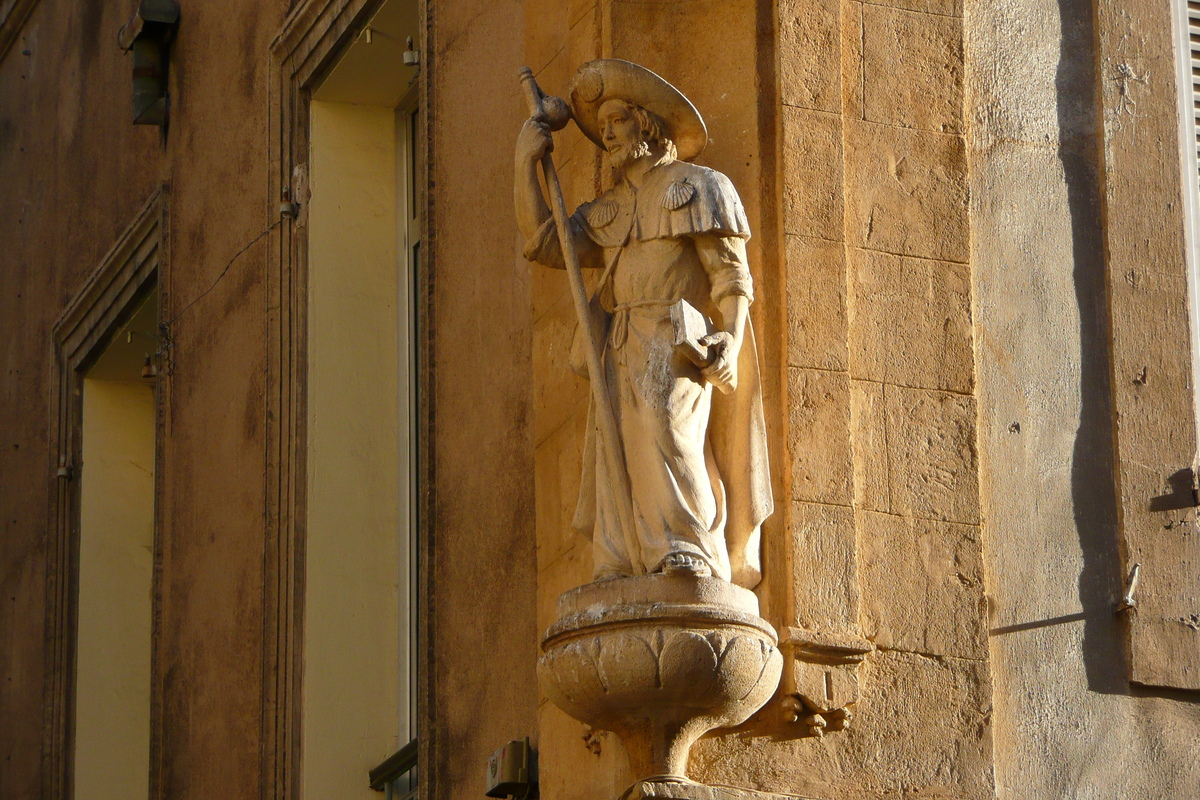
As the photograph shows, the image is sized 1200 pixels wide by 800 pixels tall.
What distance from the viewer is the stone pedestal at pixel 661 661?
7.57 metres

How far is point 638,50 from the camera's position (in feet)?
29.1

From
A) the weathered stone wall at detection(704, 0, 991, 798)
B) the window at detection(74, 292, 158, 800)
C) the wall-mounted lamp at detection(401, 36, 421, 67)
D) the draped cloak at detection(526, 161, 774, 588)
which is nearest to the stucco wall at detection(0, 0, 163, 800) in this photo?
the window at detection(74, 292, 158, 800)

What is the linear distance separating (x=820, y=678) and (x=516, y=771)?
1.31m

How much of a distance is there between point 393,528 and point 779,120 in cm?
348

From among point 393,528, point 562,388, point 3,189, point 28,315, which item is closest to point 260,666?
point 393,528

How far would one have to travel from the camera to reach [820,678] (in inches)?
318

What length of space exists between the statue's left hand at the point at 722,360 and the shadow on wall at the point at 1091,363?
159cm

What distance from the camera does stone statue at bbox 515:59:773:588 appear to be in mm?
7840

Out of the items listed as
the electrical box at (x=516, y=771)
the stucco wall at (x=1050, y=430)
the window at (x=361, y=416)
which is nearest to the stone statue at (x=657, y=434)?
the electrical box at (x=516, y=771)

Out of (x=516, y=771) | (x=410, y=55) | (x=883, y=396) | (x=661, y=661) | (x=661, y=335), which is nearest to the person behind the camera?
(x=661, y=661)

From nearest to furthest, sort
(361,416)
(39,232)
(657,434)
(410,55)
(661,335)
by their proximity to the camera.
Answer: (657,434) → (661,335) → (410,55) → (361,416) → (39,232)

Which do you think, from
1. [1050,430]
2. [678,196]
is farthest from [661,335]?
[1050,430]

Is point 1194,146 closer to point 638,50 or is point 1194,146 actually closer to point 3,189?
point 638,50

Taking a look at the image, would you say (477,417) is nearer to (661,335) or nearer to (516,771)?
(516,771)
